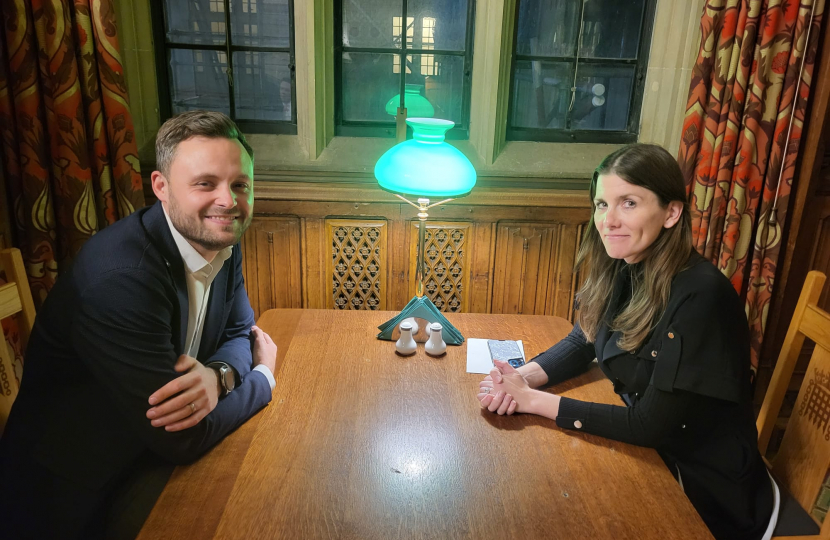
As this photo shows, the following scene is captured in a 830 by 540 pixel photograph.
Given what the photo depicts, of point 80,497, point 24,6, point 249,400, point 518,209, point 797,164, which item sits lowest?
point 80,497

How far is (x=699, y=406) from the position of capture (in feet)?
4.13

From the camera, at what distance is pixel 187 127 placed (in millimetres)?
1172

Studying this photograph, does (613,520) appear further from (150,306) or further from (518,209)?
(518,209)

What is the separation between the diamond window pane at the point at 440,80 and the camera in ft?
8.10

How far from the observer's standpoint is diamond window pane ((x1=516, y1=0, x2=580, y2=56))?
2406mm

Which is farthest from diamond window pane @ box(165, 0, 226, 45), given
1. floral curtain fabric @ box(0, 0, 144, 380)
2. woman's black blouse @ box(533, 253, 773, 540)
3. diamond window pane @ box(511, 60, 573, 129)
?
woman's black blouse @ box(533, 253, 773, 540)

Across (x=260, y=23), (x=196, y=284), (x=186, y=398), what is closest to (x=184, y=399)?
(x=186, y=398)

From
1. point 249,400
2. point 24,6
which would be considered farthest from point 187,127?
point 24,6

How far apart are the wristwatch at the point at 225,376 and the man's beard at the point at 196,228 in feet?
0.91

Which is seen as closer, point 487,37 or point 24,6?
point 24,6

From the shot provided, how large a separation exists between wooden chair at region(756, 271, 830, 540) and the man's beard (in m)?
1.39

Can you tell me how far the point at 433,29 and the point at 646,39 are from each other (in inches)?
36.3

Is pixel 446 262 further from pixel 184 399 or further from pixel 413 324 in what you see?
pixel 184 399

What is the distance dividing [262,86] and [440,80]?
2.56 feet
